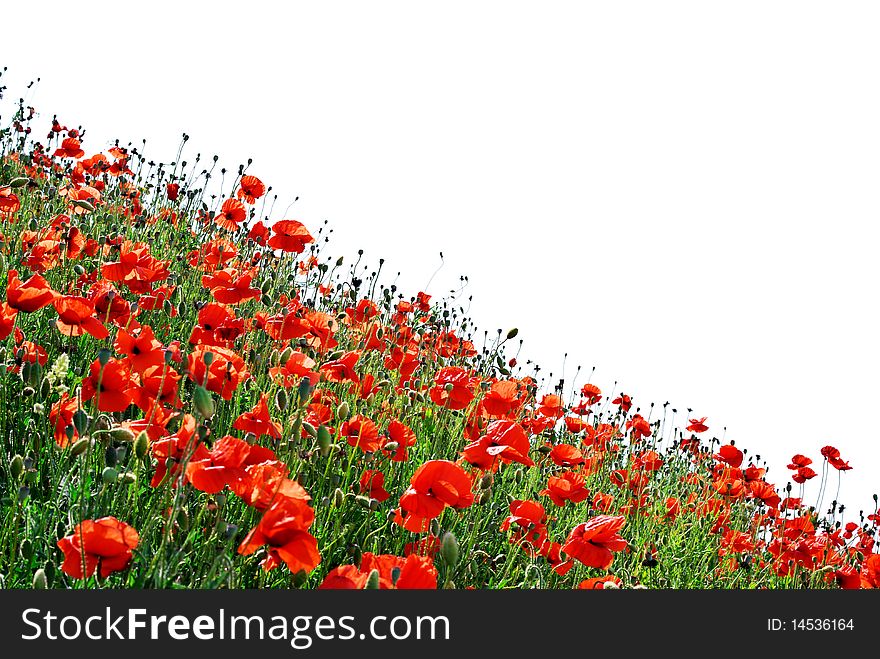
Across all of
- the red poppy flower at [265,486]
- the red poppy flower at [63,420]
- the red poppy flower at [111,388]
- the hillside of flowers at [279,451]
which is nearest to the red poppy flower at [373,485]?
the hillside of flowers at [279,451]

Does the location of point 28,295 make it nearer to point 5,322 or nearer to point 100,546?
point 5,322

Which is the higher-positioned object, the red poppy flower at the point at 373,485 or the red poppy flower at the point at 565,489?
the red poppy flower at the point at 565,489

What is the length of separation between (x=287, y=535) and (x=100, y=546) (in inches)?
14.7

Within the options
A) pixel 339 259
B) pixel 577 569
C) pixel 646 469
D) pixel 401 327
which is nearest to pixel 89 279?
pixel 339 259

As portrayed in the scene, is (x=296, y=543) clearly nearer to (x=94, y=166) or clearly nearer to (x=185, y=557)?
(x=185, y=557)

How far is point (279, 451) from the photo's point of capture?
2551 millimetres

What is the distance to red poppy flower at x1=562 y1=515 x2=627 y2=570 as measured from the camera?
2.19 meters

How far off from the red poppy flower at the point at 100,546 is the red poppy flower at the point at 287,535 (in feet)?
0.78

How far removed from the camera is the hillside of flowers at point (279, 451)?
1762 millimetres

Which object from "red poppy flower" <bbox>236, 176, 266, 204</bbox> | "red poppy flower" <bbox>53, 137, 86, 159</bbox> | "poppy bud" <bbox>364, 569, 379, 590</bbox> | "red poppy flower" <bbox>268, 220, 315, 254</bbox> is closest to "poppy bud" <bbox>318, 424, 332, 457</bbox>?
"poppy bud" <bbox>364, 569, 379, 590</bbox>

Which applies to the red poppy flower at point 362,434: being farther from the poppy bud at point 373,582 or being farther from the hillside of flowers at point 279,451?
the poppy bud at point 373,582

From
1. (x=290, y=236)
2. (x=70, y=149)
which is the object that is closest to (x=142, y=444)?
(x=290, y=236)

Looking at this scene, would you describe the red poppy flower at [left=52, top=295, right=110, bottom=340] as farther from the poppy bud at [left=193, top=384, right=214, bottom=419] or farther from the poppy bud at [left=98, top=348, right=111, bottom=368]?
the poppy bud at [left=193, top=384, right=214, bottom=419]

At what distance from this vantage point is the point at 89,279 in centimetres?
374
